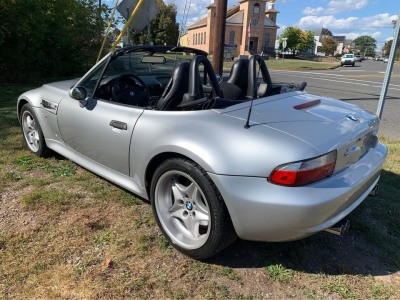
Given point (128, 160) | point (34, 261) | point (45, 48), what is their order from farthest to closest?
point (45, 48) → point (128, 160) → point (34, 261)

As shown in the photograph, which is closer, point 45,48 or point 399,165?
point 399,165

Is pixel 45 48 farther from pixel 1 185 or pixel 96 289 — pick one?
pixel 96 289

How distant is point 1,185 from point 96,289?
210cm

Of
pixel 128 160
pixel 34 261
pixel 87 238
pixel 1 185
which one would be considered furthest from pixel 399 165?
pixel 1 185

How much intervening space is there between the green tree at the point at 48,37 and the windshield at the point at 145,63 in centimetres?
690

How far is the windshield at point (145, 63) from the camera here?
348cm

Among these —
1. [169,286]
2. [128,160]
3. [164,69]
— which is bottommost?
[169,286]

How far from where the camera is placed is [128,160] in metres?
2.79

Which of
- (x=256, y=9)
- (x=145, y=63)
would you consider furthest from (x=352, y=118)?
(x=256, y=9)

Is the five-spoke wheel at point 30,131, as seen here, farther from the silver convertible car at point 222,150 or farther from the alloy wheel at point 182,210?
the alloy wheel at point 182,210

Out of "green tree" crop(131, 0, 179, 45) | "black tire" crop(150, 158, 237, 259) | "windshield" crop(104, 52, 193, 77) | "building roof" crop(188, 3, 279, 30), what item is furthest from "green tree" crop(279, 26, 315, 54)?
"black tire" crop(150, 158, 237, 259)

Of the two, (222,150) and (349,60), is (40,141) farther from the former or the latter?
(349,60)

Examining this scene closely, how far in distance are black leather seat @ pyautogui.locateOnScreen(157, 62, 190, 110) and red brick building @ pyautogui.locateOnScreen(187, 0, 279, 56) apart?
51.8 m

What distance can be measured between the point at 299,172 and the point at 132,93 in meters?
2.05
